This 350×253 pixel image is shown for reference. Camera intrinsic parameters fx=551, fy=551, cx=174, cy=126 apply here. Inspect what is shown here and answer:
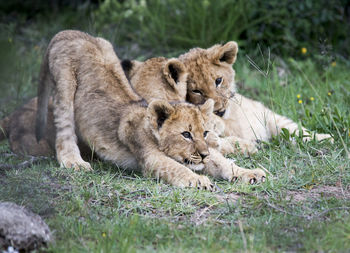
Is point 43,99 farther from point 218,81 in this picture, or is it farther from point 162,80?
point 218,81

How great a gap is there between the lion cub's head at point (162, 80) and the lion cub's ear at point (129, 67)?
0.19 meters

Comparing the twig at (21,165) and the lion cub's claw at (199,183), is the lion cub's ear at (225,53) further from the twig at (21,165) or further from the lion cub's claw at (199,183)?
the twig at (21,165)

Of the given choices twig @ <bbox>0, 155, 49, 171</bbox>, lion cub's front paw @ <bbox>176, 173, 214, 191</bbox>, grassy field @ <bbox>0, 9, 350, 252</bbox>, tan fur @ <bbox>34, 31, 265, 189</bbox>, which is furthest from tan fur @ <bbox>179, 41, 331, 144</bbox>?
twig @ <bbox>0, 155, 49, 171</bbox>

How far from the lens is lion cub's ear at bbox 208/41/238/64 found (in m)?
5.92

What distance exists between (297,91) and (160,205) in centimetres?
365

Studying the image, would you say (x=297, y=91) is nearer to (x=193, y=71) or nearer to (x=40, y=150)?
(x=193, y=71)

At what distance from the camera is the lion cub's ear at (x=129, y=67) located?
6151 millimetres

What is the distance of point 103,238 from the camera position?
3525 millimetres

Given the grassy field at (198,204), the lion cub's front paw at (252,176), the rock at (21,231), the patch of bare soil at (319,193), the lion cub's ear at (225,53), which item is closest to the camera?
the rock at (21,231)

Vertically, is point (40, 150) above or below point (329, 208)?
below

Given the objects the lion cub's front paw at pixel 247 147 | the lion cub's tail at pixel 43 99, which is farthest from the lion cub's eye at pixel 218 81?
the lion cub's tail at pixel 43 99

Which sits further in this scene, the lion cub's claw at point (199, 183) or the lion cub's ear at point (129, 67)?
the lion cub's ear at point (129, 67)

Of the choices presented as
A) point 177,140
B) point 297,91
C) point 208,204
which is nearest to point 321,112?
point 297,91

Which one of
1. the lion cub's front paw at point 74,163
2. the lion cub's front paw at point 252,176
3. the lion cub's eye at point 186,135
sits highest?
the lion cub's eye at point 186,135
